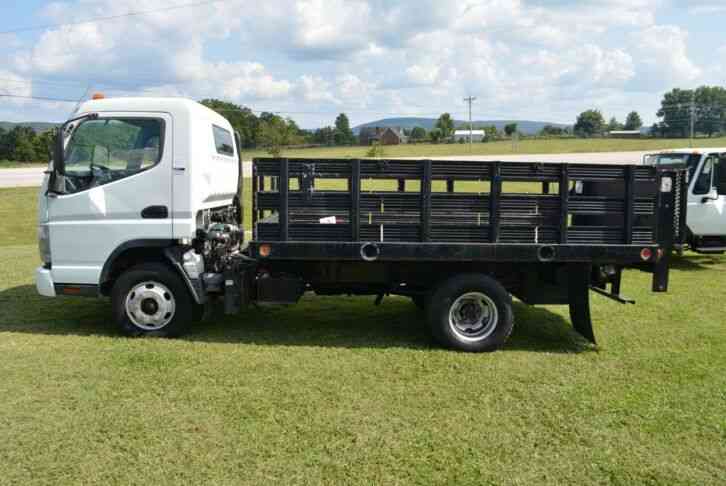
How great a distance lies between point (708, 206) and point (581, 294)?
6.26 m

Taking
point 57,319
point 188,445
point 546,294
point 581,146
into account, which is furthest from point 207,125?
point 581,146

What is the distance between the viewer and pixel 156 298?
6242 mm

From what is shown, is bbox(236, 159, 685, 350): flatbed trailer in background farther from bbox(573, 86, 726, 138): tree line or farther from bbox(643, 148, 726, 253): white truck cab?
bbox(573, 86, 726, 138): tree line

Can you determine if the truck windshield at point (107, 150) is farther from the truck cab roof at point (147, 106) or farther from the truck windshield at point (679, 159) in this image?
the truck windshield at point (679, 159)

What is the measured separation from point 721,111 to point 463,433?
4927 inches

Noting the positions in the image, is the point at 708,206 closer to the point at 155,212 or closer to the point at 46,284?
the point at 155,212

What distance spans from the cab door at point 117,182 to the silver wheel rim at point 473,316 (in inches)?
115

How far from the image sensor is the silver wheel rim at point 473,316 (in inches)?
238

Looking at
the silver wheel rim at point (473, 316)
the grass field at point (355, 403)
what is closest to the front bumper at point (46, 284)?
the grass field at point (355, 403)

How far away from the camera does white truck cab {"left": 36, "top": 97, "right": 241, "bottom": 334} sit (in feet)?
19.7

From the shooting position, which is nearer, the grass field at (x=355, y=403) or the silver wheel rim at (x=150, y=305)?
the grass field at (x=355, y=403)

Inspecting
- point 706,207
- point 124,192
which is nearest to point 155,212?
point 124,192

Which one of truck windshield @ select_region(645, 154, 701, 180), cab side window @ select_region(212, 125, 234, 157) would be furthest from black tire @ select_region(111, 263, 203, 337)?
truck windshield @ select_region(645, 154, 701, 180)

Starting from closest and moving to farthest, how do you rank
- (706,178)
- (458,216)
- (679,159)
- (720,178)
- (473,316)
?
(458,216), (473,316), (720,178), (706,178), (679,159)
